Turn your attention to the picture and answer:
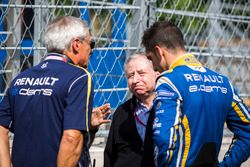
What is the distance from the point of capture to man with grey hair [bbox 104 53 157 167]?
533 cm

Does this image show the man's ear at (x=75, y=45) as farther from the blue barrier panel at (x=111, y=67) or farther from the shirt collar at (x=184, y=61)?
the blue barrier panel at (x=111, y=67)

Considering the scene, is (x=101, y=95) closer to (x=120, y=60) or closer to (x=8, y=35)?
(x=120, y=60)

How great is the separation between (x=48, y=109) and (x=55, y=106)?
0.04 m

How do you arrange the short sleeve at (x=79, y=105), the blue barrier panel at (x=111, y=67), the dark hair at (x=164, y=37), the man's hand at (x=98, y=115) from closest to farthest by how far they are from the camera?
the short sleeve at (x=79, y=105), the dark hair at (x=164, y=37), the man's hand at (x=98, y=115), the blue barrier panel at (x=111, y=67)

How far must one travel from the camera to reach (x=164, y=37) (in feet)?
14.9

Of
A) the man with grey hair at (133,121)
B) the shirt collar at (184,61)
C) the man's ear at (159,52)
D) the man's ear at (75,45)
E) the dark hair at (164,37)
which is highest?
the dark hair at (164,37)

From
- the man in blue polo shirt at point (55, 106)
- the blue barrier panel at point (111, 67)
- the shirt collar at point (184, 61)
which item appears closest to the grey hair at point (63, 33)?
the man in blue polo shirt at point (55, 106)

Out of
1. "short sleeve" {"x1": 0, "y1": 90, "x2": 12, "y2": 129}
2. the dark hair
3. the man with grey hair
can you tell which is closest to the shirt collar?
the dark hair

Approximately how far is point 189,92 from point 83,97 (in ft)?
1.82

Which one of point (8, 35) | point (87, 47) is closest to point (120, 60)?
point (8, 35)

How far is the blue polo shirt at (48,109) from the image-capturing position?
4.47m

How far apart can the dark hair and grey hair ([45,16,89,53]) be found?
0.35 meters

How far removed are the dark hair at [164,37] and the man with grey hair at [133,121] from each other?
75cm

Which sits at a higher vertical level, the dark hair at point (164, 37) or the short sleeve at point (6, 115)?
the dark hair at point (164, 37)
